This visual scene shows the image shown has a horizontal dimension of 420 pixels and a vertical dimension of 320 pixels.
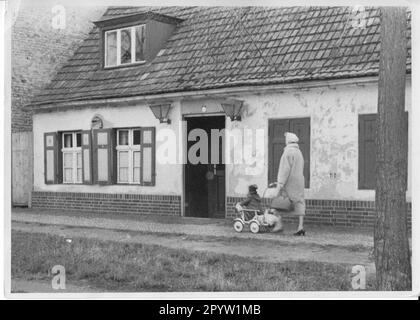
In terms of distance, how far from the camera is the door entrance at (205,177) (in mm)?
5656

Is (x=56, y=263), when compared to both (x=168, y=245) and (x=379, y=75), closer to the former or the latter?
(x=168, y=245)

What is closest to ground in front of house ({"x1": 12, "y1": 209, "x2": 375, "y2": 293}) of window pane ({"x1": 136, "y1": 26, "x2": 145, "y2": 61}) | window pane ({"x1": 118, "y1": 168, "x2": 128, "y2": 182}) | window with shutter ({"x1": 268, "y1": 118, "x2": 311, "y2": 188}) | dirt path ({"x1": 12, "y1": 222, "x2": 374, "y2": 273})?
dirt path ({"x1": 12, "y1": 222, "x2": 374, "y2": 273})

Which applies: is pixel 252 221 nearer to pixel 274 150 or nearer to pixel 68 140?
pixel 274 150

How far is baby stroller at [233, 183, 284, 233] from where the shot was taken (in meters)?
5.70

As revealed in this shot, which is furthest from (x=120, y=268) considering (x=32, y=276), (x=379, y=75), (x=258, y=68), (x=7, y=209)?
(x=379, y=75)

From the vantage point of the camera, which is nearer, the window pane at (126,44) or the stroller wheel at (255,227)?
the stroller wheel at (255,227)

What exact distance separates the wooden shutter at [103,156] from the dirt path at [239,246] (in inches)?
19.2

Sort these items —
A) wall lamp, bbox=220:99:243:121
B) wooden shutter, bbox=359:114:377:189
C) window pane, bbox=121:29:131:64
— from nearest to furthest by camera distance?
wooden shutter, bbox=359:114:377:189 → wall lamp, bbox=220:99:243:121 → window pane, bbox=121:29:131:64

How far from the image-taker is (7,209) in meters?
5.68

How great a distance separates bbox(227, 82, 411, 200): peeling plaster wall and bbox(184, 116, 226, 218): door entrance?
0.12m

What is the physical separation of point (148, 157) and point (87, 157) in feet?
2.12

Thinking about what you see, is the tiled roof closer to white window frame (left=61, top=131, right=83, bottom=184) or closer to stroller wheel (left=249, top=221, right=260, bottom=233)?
white window frame (left=61, top=131, right=83, bottom=184)

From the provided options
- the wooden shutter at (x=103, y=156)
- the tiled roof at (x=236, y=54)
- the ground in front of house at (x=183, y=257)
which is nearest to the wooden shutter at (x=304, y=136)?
the tiled roof at (x=236, y=54)

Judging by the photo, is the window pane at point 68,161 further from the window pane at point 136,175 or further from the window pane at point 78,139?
the window pane at point 136,175
